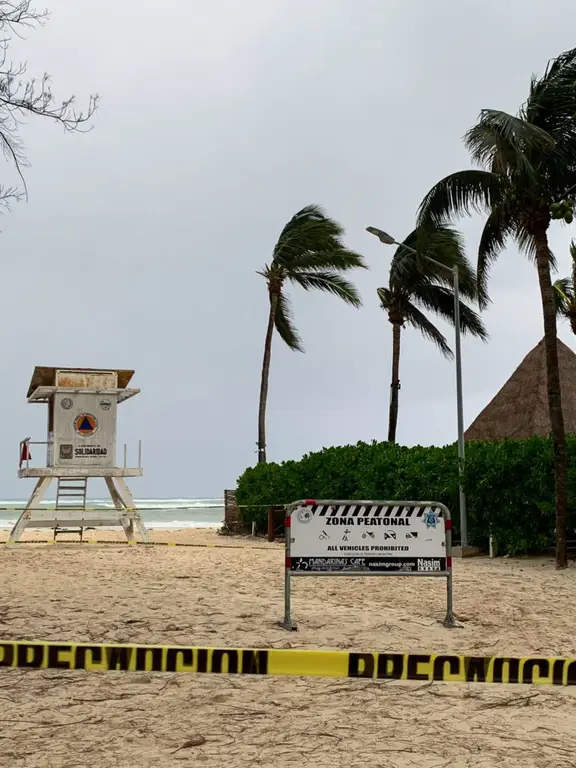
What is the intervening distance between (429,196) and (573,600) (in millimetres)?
9882

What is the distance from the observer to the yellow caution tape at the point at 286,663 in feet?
16.1

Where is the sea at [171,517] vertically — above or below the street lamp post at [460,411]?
below

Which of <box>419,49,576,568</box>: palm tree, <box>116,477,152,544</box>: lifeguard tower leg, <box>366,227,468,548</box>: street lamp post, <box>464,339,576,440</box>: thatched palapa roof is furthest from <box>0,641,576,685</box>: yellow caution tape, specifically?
<box>464,339,576,440</box>: thatched palapa roof

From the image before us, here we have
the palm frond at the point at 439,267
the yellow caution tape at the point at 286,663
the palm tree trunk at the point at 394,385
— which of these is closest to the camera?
the yellow caution tape at the point at 286,663

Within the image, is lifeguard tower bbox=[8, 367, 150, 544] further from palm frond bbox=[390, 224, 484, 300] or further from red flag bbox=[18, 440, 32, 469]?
palm frond bbox=[390, 224, 484, 300]

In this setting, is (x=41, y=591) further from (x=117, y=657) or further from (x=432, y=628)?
(x=117, y=657)

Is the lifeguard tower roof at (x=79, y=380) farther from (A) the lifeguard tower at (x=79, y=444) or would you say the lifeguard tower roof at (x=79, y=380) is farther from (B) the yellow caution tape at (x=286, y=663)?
(B) the yellow caution tape at (x=286, y=663)

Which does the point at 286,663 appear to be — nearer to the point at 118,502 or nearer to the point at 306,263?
the point at 118,502

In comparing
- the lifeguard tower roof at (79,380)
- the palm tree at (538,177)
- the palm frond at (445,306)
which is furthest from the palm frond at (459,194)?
the palm frond at (445,306)

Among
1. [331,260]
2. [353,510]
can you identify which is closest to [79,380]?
[353,510]

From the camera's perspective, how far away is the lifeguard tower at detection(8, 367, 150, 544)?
1872 cm

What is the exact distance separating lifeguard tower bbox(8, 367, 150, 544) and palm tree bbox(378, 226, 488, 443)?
15.0m

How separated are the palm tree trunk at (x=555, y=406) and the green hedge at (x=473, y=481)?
0.79 m

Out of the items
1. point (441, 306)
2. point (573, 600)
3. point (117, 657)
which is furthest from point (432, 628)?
point (441, 306)
